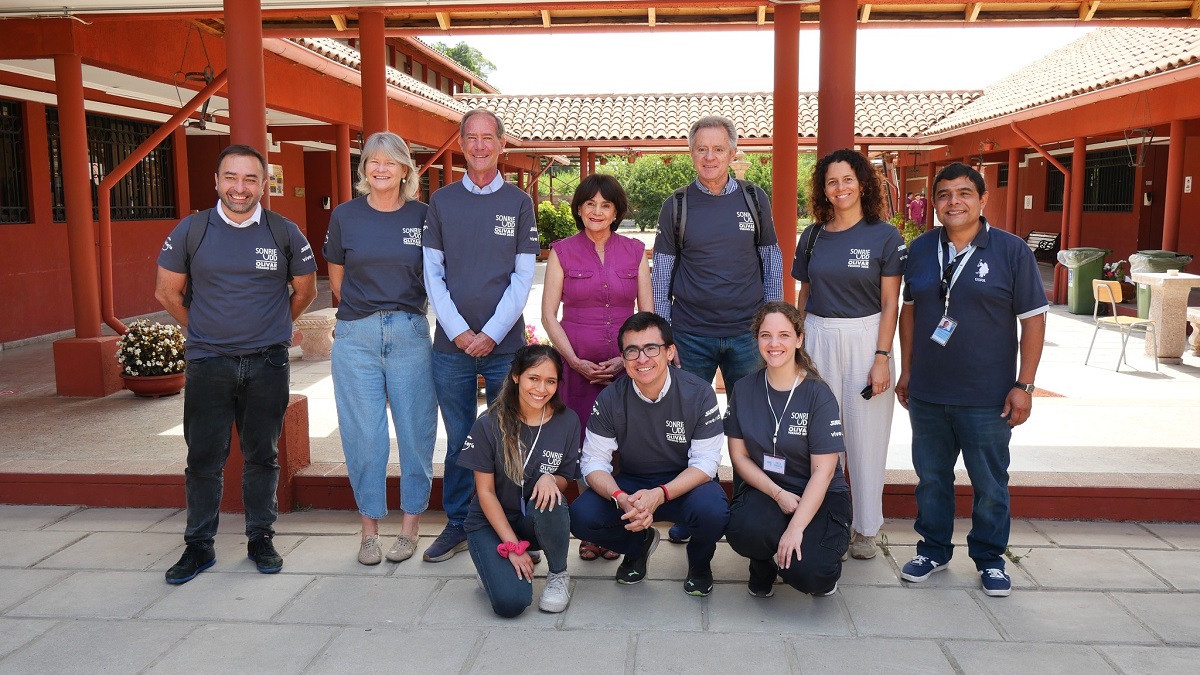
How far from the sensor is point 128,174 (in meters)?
11.0

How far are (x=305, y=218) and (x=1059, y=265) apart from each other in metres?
12.5

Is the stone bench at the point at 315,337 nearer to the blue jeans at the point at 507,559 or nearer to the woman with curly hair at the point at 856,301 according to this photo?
the blue jeans at the point at 507,559

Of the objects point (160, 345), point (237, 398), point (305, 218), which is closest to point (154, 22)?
point (160, 345)

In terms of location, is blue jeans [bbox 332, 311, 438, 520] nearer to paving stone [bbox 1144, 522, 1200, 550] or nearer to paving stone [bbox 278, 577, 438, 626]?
paving stone [bbox 278, 577, 438, 626]

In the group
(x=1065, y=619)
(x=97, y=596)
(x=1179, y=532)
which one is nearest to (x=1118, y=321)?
(x=1179, y=532)

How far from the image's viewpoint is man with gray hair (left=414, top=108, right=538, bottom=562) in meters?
3.62

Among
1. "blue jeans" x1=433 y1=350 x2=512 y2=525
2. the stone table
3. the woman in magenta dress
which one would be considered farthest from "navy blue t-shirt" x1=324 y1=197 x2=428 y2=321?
the stone table

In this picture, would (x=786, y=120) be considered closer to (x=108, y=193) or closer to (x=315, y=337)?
(x=315, y=337)

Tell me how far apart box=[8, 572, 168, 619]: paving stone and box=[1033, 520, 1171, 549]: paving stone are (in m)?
3.65

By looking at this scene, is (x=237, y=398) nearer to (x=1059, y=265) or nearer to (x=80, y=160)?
(x=80, y=160)

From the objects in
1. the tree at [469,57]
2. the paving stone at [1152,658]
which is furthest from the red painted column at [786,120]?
the tree at [469,57]

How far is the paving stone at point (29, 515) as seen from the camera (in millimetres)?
4219

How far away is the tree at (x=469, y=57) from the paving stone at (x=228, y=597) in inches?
1584

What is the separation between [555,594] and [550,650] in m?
0.33
